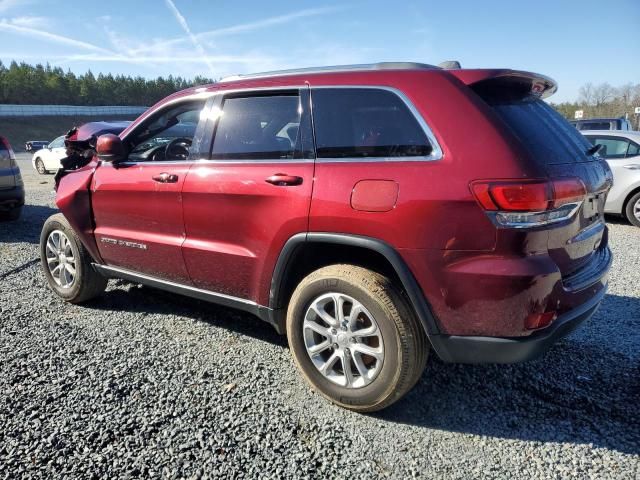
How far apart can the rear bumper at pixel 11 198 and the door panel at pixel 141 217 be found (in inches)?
185

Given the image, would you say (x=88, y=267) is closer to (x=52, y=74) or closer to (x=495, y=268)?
(x=495, y=268)

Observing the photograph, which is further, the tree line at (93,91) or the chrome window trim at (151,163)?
the tree line at (93,91)

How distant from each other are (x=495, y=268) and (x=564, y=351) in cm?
165

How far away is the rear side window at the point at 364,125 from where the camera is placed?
2.34 m

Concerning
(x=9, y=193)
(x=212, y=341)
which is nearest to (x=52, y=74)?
(x=9, y=193)

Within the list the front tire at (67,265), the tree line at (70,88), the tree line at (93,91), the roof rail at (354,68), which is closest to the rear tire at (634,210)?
the roof rail at (354,68)

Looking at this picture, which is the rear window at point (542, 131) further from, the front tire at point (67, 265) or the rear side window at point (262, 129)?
the front tire at point (67, 265)

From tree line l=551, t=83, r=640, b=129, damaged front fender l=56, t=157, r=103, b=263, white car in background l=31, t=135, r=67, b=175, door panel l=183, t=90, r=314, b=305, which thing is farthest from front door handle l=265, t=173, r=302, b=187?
tree line l=551, t=83, r=640, b=129

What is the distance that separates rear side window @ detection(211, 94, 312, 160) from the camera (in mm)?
2725

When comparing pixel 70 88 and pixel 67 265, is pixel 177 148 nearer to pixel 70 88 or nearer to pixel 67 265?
pixel 67 265

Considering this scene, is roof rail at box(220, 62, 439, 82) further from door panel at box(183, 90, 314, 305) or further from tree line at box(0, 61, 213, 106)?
tree line at box(0, 61, 213, 106)

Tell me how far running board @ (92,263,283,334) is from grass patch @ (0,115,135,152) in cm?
4937

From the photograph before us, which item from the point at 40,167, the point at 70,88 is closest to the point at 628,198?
the point at 40,167

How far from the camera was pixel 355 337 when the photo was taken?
250 centimetres
